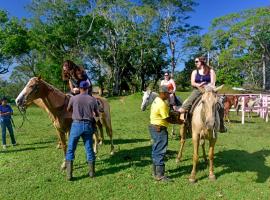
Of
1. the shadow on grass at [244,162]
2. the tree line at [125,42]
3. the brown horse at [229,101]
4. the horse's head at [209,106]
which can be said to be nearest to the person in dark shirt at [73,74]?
the horse's head at [209,106]

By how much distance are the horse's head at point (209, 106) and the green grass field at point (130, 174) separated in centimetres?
145

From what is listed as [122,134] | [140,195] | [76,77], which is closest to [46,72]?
[122,134]

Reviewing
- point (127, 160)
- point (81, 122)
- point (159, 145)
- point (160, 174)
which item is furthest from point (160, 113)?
point (127, 160)

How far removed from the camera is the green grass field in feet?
22.9

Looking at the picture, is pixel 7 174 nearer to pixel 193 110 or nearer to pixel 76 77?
pixel 76 77

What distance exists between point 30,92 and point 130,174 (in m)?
3.20

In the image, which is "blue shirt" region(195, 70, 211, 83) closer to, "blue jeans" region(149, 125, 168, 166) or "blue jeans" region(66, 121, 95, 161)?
"blue jeans" region(149, 125, 168, 166)

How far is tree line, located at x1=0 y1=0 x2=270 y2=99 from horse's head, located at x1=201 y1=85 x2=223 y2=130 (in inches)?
1485

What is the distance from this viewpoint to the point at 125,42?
51375 mm

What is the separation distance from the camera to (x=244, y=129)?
17000 millimetres

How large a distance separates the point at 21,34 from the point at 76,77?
39.1m

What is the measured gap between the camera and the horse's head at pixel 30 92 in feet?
26.3

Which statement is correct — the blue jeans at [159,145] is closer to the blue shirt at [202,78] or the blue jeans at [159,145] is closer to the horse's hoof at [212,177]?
the horse's hoof at [212,177]

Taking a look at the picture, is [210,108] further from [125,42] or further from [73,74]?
[125,42]
